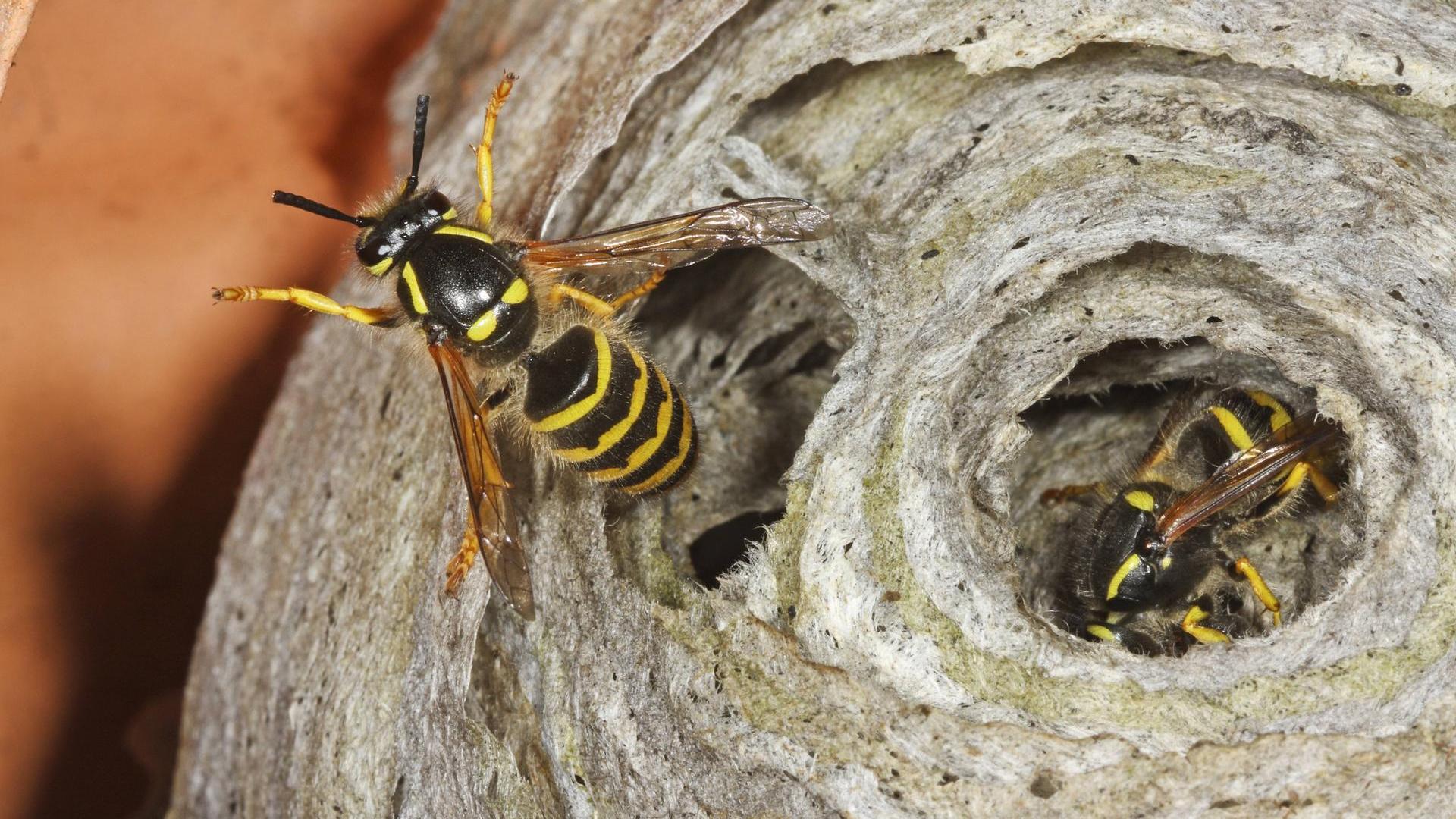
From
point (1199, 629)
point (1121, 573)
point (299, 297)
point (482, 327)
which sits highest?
point (299, 297)

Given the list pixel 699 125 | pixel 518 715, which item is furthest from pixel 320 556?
pixel 699 125

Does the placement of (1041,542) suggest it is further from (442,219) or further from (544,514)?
(442,219)


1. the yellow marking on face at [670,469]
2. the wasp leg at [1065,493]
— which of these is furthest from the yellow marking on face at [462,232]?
the wasp leg at [1065,493]

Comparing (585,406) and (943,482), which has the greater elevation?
(585,406)

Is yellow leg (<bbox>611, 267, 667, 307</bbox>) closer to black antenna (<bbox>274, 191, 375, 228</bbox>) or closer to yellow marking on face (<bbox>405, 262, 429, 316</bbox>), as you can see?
yellow marking on face (<bbox>405, 262, 429, 316</bbox>)

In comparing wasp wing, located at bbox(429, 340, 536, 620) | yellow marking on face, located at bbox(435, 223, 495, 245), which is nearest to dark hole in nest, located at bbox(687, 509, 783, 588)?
wasp wing, located at bbox(429, 340, 536, 620)

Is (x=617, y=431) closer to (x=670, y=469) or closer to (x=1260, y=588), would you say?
(x=670, y=469)

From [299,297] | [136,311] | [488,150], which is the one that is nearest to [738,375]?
[488,150]
